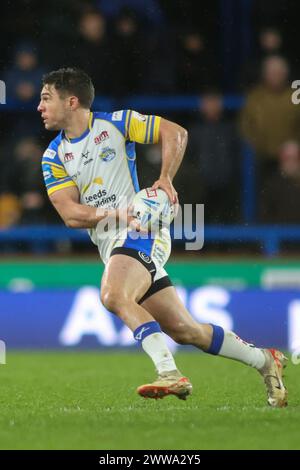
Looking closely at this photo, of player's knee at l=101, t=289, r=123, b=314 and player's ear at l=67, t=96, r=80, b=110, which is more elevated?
player's ear at l=67, t=96, r=80, b=110

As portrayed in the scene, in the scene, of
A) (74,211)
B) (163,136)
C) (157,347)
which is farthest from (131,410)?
(163,136)

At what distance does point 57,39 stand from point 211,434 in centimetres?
770

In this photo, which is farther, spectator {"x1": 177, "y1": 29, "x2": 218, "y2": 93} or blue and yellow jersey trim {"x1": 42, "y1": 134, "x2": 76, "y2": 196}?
spectator {"x1": 177, "y1": 29, "x2": 218, "y2": 93}

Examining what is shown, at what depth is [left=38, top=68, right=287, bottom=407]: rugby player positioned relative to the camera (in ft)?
22.7

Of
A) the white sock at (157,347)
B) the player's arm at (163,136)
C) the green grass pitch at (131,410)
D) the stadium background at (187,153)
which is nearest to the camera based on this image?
the green grass pitch at (131,410)

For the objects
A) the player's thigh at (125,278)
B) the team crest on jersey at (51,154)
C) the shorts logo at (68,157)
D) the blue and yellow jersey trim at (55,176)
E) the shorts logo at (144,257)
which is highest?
the team crest on jersey at (51,154)

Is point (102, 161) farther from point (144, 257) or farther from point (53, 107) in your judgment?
point (144, 257)

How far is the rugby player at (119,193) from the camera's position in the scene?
6.92 meters

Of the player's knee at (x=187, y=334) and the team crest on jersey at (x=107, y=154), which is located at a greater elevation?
the team crest on jersey at (x=107, y=154)

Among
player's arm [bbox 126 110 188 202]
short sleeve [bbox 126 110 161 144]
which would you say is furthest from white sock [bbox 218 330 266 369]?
short sleeve [bbox 126 110 161 144]

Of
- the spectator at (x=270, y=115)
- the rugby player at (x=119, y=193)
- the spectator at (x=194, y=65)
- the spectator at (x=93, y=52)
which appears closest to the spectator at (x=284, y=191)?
the spectator at (x=270, y=115)

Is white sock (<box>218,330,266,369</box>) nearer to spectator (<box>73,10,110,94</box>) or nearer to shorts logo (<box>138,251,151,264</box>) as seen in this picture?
shorts logo (<box>138,251,151,264</box>)

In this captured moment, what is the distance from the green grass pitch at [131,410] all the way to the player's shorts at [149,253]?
747 millimetres

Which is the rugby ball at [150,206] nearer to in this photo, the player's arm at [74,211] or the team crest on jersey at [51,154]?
the player's arm at [74,211]
